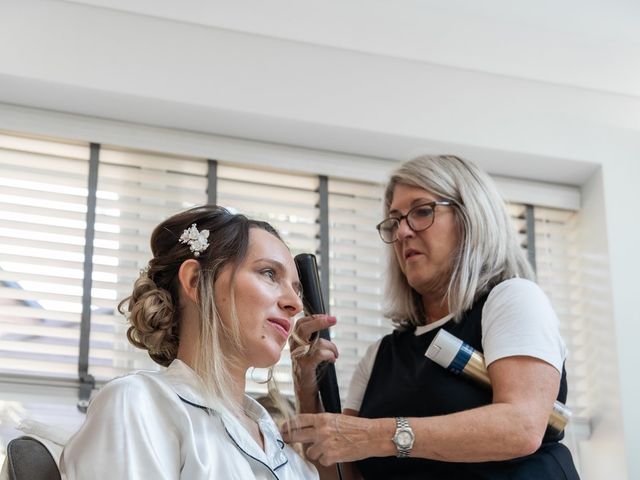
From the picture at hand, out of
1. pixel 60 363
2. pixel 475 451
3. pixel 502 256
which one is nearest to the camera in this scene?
pixel 475 451

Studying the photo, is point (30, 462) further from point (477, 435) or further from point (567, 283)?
point (567, 283)

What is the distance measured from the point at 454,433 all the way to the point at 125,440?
2.24 ft

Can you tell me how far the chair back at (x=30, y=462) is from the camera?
1836 mm

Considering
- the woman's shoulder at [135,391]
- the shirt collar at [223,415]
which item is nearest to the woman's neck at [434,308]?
the shirt collar at [223,415]

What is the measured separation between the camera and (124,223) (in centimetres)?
317

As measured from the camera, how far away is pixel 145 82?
10.3ft

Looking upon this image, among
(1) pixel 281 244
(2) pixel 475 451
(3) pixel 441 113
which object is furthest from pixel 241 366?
(3) pixel 441 113

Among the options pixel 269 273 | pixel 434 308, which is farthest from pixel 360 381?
pixel 269 273

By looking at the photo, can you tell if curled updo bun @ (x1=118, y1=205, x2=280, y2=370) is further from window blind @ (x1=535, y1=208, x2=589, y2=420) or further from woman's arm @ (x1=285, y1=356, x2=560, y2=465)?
window blind @ (x1=535, y1=208, x2=589, y2=420)

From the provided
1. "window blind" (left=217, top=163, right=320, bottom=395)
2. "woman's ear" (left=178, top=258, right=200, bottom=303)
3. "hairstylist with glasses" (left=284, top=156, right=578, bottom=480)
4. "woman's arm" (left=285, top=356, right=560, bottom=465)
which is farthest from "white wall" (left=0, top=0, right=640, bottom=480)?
"woman's arm" (left=285, top=356, right=560, bottom=465)

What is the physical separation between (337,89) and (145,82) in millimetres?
A: 605

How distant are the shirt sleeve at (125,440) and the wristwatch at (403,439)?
1.55ft

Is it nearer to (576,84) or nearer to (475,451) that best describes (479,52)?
(576,84)

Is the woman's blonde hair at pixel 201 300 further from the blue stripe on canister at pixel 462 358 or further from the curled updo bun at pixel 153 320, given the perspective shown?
the blue stripe on canister at pixel 462 358
